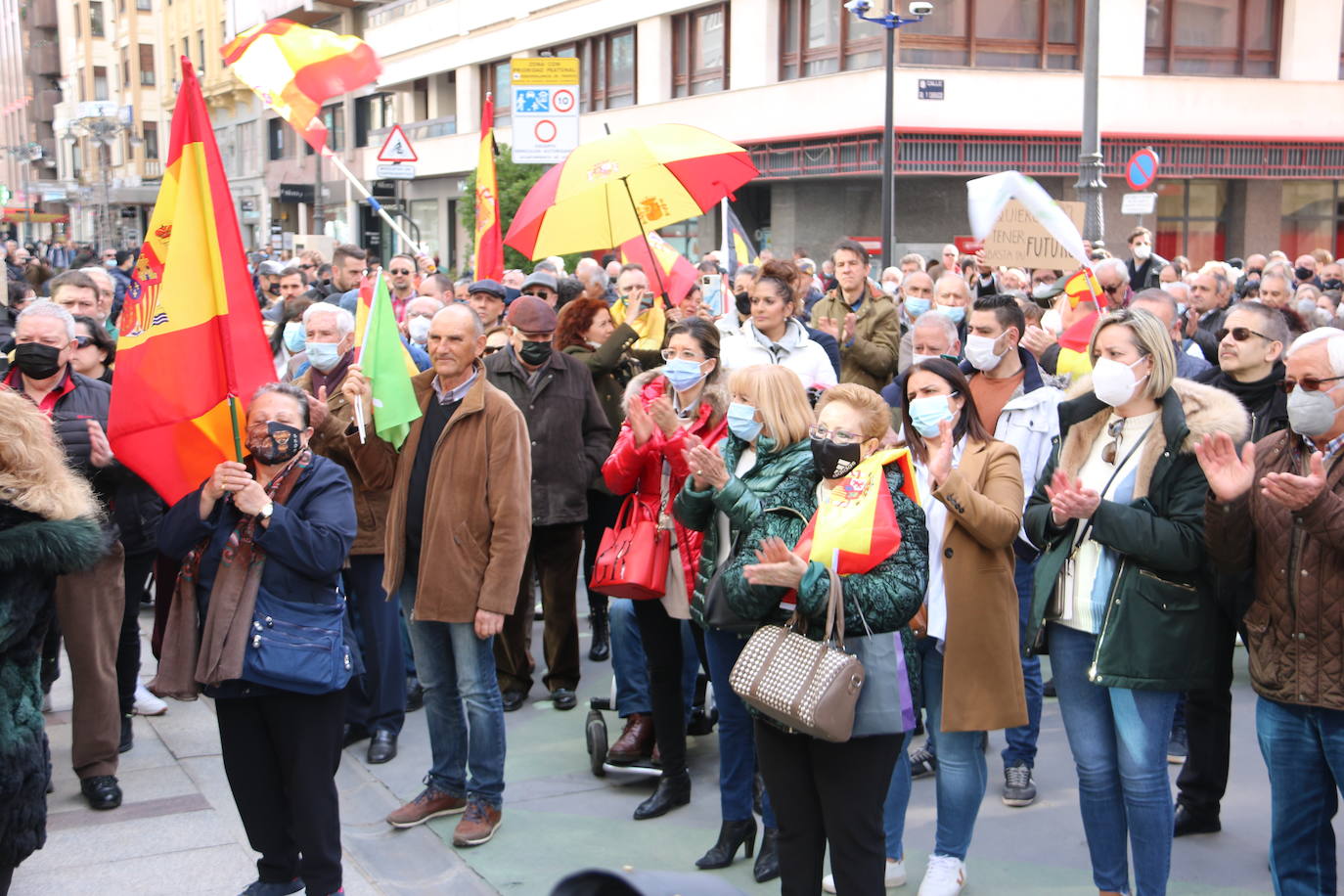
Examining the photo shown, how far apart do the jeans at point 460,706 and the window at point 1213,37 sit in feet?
83.7

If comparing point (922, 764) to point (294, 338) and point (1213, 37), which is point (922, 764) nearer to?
point (294, 338)

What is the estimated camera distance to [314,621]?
4566 mm

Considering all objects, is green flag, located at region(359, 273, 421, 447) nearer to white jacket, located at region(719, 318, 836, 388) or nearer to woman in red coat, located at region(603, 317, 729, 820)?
woman in red coat, located at region(603, 317, 729, 820)

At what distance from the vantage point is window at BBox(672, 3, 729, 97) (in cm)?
3000

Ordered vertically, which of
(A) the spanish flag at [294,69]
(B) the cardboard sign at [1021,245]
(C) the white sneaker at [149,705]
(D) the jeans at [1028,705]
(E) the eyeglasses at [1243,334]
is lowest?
(C) the white sneaker at [149,705]

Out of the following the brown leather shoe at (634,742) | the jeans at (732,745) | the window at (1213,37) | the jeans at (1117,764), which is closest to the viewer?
the jeans at (1117,764)

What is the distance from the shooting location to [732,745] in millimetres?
5145

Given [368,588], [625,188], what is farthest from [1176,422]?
[625,188]

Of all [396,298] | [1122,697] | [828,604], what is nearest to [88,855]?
[828,604]

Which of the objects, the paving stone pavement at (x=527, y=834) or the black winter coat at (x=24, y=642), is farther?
the paving stone pavement at (x=527, y=834)

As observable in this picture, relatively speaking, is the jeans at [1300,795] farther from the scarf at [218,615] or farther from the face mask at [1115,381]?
the scarf at [218,615]

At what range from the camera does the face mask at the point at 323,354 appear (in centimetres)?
660

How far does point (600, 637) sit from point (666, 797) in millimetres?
Answer: 2529

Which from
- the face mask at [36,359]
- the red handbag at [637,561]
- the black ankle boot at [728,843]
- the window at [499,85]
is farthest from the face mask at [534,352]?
the window at [499,85]
